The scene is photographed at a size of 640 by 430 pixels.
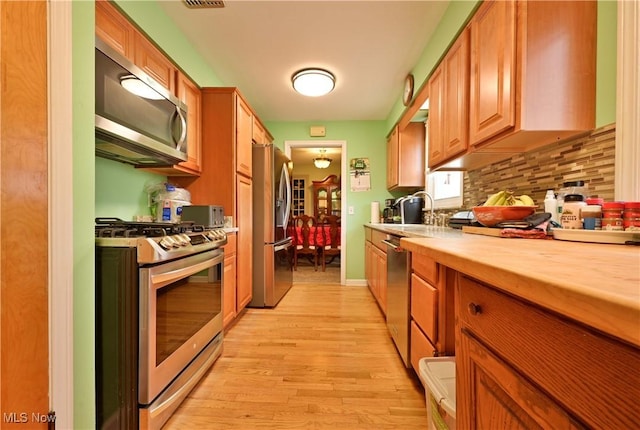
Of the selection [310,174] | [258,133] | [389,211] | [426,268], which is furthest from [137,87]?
[310,174]

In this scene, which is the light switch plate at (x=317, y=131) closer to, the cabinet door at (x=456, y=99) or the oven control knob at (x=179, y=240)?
the cabinet door at (x=456, y=99)

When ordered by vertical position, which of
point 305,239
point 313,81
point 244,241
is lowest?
point 305,239

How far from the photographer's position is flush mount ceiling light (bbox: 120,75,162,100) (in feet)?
4.19

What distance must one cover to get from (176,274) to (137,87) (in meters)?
1.00

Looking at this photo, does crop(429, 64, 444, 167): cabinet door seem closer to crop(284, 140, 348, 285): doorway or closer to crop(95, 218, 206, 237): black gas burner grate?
crop(95, 218, 206, 237): black gas burner grate

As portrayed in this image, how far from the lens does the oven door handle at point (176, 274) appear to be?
112 centimetres

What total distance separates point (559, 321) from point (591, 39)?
135cm

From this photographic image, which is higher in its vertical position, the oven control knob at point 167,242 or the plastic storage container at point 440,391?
the oven control knob at point 167,242

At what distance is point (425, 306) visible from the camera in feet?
4.33

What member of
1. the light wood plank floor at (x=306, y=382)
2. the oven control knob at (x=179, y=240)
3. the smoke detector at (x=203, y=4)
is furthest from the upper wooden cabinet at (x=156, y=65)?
the light wood plank floor at (x=306, y=382)

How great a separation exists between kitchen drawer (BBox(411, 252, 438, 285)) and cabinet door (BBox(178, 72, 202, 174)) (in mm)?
1782

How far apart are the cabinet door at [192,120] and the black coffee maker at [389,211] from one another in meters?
2.32

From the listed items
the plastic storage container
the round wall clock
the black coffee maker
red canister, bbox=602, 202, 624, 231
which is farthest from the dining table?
red canister, bbox=602, 202, 624, 231

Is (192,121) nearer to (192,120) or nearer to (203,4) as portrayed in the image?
(192,120)
